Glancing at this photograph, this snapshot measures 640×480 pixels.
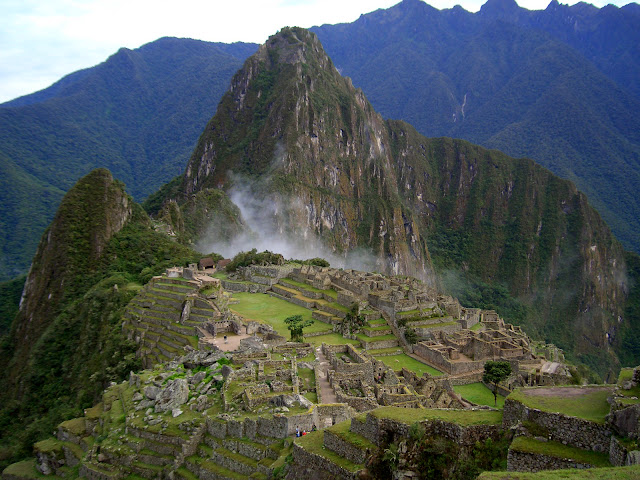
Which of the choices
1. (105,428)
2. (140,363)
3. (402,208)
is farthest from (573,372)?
(402,208)

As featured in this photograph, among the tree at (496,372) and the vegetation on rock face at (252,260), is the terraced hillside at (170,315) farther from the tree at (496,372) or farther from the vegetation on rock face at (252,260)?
the vegetation on rock face at (252,260)

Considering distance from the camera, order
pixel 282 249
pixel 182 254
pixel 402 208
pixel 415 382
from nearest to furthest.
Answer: pixel 415 382
pixel 182 254
pixel 282 249
pixel 402 208

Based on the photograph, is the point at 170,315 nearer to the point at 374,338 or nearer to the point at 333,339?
the point at 333,339

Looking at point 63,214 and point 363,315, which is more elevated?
point 63,214

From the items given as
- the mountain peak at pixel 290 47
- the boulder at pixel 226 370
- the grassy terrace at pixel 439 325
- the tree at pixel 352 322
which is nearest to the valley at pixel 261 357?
the tree at pixel 352 322

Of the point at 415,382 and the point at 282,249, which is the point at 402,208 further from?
the point at 415,382

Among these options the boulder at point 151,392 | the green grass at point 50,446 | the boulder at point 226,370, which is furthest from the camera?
the green grass at point 50,446
